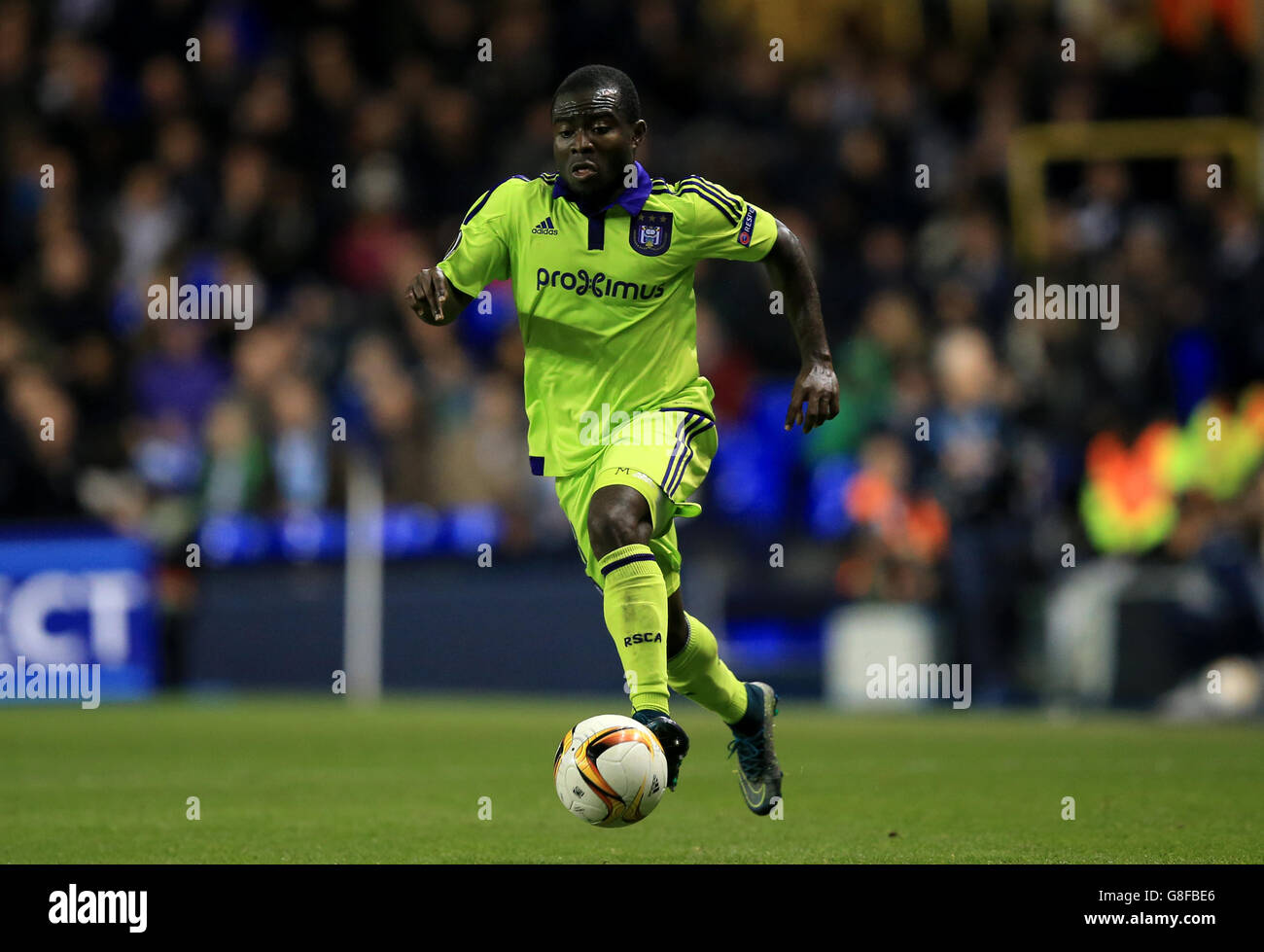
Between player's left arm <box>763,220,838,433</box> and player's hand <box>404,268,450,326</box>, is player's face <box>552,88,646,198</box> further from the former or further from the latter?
player's left arm <box>763,220,838,433</box>

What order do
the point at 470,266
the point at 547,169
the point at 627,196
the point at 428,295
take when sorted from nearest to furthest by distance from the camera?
the point at 428,295 < the point at 470,266 < the point at 627,196 < the point at 547,169

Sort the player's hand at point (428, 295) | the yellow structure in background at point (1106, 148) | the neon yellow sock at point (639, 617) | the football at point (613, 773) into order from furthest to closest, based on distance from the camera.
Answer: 1. the yellow structure in background at point (1106, 148)
2. the player's hand at point (428, 295)
3. the neon yellow sock at point (639, 617)
4. the football at point (613, 773)

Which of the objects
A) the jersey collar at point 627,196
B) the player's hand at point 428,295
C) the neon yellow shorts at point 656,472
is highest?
the jersey collar at point 627,196

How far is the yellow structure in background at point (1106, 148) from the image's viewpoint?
16.5 m

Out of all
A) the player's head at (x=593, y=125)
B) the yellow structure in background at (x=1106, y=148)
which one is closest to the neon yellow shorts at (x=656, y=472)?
the player's head at (x=593, y=125)

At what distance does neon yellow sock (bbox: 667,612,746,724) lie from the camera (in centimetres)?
688

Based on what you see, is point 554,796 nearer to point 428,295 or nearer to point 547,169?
point 428,295

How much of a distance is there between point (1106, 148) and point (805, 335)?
1061cm

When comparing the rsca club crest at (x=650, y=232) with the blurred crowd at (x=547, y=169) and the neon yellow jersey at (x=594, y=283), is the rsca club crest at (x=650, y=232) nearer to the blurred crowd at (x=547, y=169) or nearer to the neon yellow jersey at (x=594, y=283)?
the neon yellow jersey at (x=594, y=283)

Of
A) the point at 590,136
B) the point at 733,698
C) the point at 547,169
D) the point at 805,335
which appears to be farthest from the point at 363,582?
the point at 590,136

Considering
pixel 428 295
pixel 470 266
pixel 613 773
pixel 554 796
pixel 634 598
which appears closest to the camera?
pixel 613 773

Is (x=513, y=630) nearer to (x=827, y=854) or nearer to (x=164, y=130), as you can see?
(x=164, y=130)

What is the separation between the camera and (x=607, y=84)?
647 centimetres

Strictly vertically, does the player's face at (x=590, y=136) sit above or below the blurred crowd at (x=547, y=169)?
below
